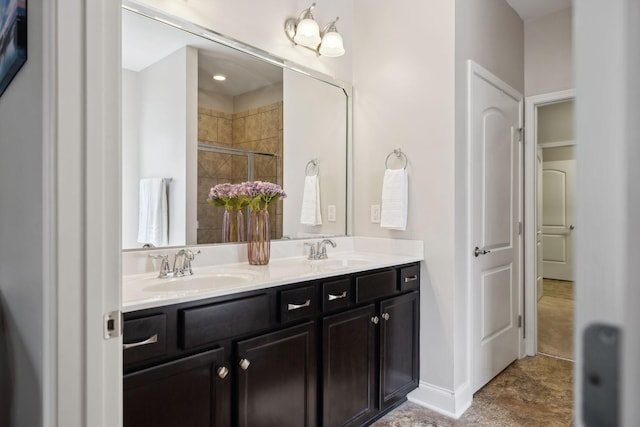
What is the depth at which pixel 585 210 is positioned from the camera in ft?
0.95

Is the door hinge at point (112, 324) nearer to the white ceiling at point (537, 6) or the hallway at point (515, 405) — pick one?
the hallway at point (515, 405)

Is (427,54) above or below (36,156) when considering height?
above

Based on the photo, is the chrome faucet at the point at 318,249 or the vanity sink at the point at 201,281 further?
the chrome faucet at the point at 318,249

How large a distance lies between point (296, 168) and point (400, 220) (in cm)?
74

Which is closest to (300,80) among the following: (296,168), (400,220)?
(296,168)

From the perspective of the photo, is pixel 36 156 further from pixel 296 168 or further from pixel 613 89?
pixel 296 168

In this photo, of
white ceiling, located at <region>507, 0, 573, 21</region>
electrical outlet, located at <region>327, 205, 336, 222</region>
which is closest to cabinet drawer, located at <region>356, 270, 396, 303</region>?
electrical outlet, located at <region>327, 205, 336, 222</region>

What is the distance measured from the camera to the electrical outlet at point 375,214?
258cm

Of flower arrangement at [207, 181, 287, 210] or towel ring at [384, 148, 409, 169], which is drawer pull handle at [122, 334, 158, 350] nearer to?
flower arrangement at [207, 181, 287, 210]

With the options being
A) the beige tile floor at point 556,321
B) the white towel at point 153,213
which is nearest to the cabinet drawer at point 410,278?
the white towel at point 153,213

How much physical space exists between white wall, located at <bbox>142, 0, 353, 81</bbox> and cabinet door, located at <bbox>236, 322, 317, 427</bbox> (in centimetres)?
158

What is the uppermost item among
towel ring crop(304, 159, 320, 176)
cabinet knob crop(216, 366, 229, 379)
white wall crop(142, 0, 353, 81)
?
white wall crop(142, 0, 353, 81)

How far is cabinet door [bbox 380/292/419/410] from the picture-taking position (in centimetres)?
207

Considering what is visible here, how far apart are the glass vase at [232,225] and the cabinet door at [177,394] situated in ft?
2.59
